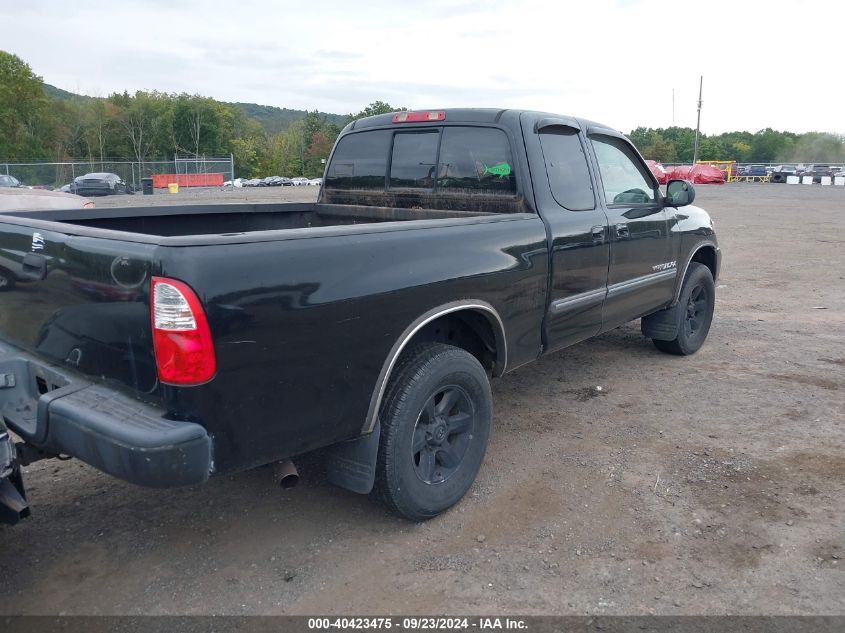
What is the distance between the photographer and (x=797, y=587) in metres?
3.00

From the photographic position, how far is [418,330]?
330cm

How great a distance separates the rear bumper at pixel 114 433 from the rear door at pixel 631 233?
3.06m

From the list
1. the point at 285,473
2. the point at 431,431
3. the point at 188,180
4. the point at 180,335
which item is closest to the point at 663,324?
the point at 431,431

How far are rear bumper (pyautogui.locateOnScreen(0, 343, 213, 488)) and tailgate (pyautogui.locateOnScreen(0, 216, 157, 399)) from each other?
74 mm

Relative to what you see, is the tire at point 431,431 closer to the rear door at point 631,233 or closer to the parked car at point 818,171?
the rear door at point 631,233

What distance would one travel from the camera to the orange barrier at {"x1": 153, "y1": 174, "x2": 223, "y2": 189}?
46.0 metres

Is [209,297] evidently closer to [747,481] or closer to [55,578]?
[55,578]

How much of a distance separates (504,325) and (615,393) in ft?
6.55

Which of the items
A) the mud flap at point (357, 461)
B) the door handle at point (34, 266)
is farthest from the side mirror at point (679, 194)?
the door handle at point (34, 266)

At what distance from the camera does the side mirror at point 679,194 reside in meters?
5.38

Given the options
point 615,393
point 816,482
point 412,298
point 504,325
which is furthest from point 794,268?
point 412,298

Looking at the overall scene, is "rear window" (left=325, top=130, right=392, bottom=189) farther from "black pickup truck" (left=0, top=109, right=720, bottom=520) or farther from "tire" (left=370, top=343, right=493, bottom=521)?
"tire" (left=370, top=343, right=493, bottom=521)

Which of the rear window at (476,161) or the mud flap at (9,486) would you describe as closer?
the mud flap at (9,486)

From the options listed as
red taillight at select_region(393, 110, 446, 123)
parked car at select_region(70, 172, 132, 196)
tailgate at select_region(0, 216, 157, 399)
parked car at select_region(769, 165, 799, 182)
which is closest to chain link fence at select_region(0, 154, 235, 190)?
parked car at select_region(70, 172, 132, 196)
